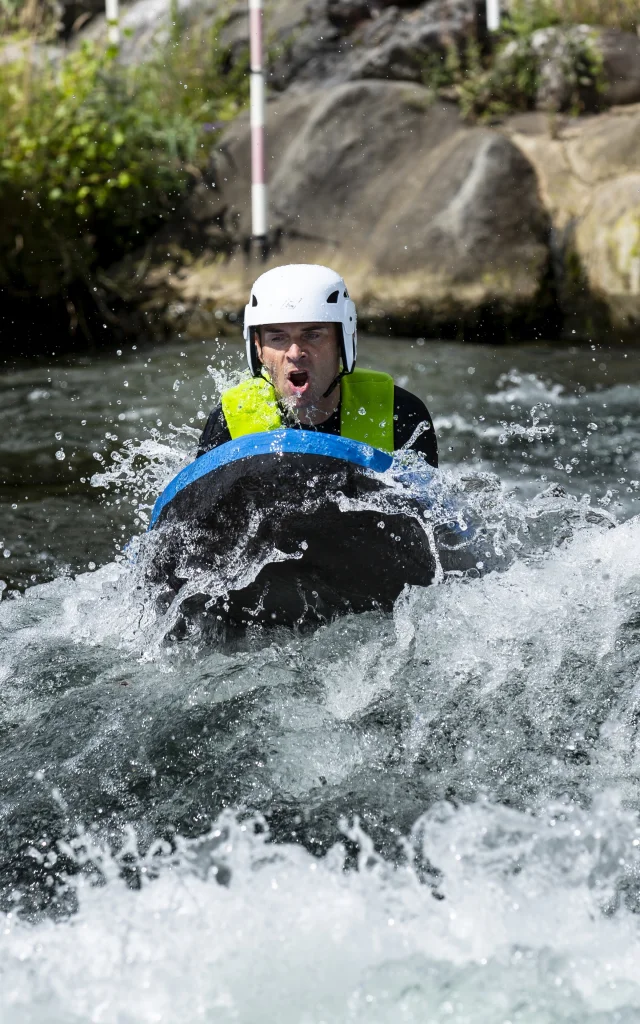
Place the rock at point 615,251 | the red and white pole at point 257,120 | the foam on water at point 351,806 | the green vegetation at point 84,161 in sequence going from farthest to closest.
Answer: the green vegetation at point 84,161, the red and white pole at point 257,120, the rock at point 615,251, the foam on water at point 351,806

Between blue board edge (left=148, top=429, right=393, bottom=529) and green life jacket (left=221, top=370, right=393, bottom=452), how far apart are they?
0.44 m

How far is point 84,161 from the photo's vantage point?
363 inches

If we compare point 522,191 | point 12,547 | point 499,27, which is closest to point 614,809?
point 12,547

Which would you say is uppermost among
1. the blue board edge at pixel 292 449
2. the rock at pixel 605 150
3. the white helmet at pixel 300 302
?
the white helmet at pixel 300 302

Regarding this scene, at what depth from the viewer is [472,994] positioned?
7.29ft

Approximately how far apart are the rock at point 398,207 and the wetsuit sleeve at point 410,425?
4.99 m

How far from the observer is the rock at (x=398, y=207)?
848cm

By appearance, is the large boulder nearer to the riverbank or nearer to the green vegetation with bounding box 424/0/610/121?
the riverbank

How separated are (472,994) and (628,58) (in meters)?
8.88

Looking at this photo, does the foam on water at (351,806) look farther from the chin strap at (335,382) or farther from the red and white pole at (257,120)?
→ the red and white pole at (257,120)

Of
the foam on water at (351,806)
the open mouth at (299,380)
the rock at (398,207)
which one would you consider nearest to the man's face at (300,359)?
the open mouth at (299,380)

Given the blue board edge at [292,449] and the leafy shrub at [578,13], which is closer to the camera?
the blue board edge at [292,449]

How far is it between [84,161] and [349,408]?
6457mm

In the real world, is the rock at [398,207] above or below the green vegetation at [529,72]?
below
